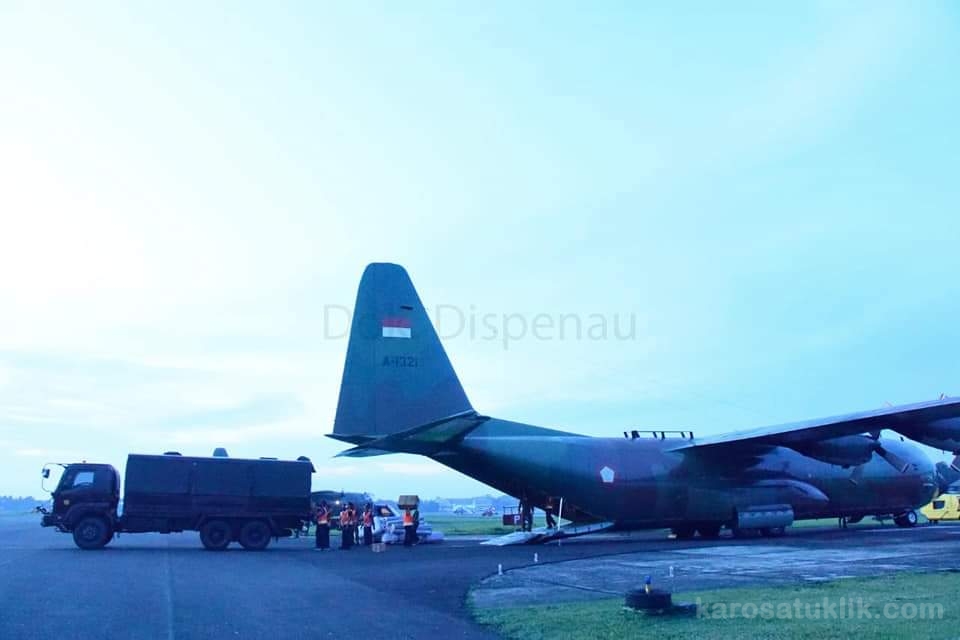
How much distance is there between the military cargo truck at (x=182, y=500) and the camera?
25266 mm

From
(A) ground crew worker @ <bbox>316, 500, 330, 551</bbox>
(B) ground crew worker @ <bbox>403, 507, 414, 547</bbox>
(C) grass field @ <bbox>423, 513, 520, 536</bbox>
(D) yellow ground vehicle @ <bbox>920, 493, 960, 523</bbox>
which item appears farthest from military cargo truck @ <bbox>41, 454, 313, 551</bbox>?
(D) yellow ground vehicle @ <bbox>920, 493, 960, 523</bbox>

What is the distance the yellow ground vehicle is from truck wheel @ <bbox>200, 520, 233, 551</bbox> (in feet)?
112

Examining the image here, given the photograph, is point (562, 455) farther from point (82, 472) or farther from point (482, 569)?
point (82, 472)

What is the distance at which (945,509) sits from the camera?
137 feet

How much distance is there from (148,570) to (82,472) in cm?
943

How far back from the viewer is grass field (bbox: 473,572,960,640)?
9500mm

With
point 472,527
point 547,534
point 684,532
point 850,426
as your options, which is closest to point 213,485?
point 547,534

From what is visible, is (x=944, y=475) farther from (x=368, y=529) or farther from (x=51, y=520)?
(x=51, y=520)

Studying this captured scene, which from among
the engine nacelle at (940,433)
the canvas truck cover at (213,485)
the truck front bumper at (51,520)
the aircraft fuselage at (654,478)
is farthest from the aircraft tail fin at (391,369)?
the engine nacelle at (940,433)

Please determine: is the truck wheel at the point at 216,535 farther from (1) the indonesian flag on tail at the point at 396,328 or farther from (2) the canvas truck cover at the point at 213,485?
(1) the indonesian flag on tail at the point at 396,328

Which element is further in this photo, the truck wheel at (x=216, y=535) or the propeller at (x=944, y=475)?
the propeller at (x=944, y=475)

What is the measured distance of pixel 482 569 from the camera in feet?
58.1

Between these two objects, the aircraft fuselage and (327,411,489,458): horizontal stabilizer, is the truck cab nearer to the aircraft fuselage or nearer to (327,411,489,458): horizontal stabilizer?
(327,411,489,458): horizontal stabilizer

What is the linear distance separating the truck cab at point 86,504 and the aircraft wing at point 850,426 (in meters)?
18.5
